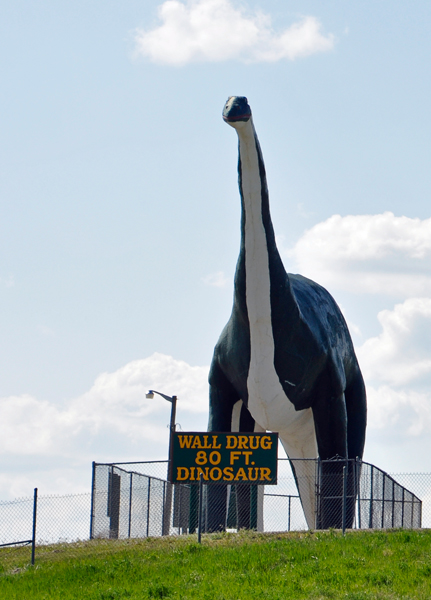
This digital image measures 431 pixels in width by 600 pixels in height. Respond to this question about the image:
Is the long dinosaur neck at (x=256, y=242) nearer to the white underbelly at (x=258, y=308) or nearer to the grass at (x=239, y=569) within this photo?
the white underbelly at (x=258, y=308)

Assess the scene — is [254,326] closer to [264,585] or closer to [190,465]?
[190,465]

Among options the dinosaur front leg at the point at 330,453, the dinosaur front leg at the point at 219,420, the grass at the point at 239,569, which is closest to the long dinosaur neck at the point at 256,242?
the dinosaur front leg at the point at 219,420

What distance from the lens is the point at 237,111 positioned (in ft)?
53.5

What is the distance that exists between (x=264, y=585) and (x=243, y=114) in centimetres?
720

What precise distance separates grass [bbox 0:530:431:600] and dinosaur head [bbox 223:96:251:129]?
6600 millimetres

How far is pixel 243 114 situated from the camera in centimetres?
1634

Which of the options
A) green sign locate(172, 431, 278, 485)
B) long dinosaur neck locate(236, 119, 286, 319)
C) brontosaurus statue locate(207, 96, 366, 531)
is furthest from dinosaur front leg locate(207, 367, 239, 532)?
long dinosaur neck locate(236, 119, 286, 319)

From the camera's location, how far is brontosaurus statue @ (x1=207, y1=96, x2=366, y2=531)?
1731 cm

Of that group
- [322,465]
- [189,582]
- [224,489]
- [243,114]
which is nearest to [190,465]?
[224,489]

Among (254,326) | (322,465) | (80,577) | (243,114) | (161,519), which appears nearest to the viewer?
(80,577)

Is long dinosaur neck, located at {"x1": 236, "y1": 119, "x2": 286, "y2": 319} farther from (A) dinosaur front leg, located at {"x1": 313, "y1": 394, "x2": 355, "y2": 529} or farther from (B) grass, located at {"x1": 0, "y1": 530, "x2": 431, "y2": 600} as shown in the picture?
(B) grass, located at {"x1": 0, "y1": 530, "x2": 431, "y2": 600}

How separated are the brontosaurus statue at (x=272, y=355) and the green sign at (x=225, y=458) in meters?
0.69

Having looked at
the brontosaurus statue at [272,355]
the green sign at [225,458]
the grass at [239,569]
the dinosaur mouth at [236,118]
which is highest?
the dinosaur mouth at [236,118]

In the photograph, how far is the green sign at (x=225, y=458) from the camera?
17938mm
